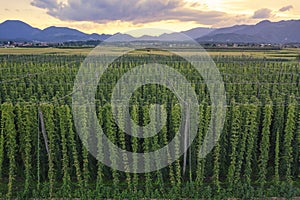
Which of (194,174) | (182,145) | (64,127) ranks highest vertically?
(64,127)

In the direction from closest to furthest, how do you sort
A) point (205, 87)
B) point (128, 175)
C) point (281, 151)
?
1. point (128, 175)
2. point (281, 151)
3. point (205, 87)

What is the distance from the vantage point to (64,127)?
9992mm

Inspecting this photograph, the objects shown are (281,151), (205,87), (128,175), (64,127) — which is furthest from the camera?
(205,87)

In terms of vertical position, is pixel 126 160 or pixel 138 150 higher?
pixel 138 150

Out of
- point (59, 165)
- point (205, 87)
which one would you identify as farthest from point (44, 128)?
point (205, 87)

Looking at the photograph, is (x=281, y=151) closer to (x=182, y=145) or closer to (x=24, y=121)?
(x=182, y=145)

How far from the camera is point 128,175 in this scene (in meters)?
9.36

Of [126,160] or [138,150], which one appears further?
[138,150]

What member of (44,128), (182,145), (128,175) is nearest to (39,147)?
(44,128)

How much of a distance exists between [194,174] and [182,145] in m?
0.95

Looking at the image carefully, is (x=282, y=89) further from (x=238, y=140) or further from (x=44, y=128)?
(x=44, y=128)

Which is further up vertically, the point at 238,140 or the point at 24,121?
the point at 24,121

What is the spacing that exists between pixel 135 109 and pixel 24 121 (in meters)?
3.38

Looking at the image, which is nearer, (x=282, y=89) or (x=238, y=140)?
(x=238, y=140)
